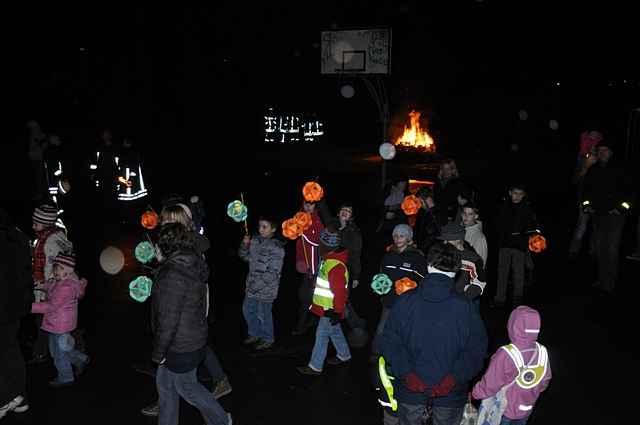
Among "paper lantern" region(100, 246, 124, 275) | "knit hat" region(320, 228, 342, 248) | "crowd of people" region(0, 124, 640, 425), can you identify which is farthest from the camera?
"paper lantern" region(100, 246, 124, 275)

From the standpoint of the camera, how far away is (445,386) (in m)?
4.02

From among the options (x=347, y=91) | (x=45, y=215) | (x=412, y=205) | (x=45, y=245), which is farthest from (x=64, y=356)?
(x=347, y=91)

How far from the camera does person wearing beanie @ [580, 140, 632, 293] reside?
900cm

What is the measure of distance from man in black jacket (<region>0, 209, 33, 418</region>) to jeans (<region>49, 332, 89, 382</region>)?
0.52m

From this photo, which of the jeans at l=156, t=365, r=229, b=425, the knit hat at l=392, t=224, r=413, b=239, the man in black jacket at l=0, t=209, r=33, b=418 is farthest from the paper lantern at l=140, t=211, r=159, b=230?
the knit hat at l=392, t=224, r=413, b=239

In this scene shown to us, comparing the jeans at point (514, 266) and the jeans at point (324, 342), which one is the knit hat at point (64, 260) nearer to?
the jeans at point (324, 342)

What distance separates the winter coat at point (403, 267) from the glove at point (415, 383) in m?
1.99

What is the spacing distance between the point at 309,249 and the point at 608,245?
474 cm

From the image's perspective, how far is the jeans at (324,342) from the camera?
6.48m

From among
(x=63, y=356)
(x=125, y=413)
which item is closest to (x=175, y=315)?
(x=125, y=413)

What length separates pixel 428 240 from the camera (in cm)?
778

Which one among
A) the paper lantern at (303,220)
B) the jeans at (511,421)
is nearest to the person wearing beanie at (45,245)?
the paper lantern at (303,220)

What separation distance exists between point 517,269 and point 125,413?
5.26 m

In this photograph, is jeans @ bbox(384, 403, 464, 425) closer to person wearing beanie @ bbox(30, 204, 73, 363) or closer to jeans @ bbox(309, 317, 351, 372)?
jeans @ bbox(309, 317, 351, 372)
